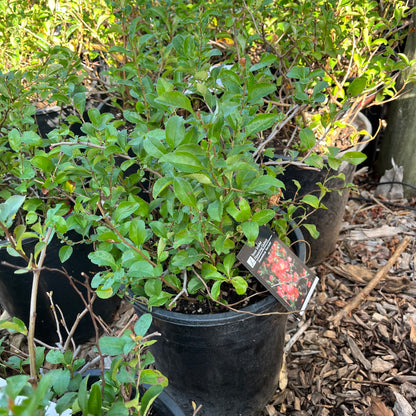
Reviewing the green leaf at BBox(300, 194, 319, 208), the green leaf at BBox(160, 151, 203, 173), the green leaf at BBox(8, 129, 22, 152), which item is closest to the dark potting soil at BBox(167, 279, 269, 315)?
the green leaf at BBox(300, 194, 319, 208)

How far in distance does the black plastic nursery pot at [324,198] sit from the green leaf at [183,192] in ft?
3.07

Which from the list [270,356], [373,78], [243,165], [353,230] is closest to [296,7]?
[373,78]

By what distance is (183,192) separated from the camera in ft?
2.89

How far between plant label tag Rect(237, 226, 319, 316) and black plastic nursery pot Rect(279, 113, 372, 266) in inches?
19.5

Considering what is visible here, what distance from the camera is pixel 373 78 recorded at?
74.0 inches

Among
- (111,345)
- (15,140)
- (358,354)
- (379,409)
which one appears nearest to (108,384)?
(111,345)

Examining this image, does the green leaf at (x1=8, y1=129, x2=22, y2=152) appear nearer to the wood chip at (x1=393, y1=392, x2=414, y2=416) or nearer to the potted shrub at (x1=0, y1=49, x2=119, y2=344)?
the potted shrub at (x1=0, y1=49, x2=119, y2=344)

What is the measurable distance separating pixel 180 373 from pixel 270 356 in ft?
1.00

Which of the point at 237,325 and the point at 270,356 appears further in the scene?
the point at 270,356

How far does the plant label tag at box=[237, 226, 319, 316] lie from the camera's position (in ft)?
3.70

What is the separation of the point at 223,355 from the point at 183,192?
58 cm

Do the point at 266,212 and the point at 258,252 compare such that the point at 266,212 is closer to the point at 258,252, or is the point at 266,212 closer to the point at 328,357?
the point at 258,252

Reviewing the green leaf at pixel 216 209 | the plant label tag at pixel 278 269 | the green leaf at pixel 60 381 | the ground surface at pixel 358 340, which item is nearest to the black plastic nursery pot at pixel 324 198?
the ground surface at pixel 358 340

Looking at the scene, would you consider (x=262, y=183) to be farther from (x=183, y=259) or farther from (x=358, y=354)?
(x=358, y=354)
